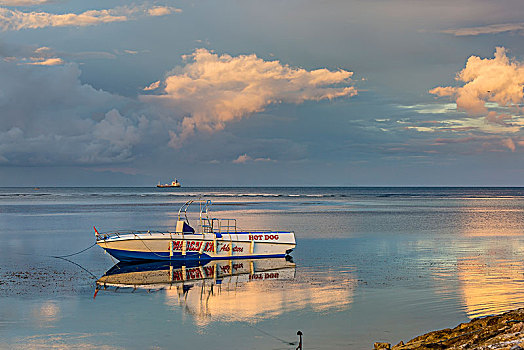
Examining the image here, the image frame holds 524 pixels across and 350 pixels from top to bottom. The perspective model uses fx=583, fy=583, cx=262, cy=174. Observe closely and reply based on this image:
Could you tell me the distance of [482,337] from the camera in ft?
42.5

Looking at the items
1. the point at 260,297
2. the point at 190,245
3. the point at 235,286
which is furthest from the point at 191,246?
the point at 260,297

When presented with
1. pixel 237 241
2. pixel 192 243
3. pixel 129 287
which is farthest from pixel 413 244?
pixel 129 287

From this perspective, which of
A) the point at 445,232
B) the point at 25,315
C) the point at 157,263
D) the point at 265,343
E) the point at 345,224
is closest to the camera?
the point at 265,343

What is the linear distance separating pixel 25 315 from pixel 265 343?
851 cm

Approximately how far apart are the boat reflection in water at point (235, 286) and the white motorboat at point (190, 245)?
0.62 metres

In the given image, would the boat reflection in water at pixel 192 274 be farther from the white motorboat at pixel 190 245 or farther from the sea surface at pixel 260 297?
the white motorboat at pixel 190 245

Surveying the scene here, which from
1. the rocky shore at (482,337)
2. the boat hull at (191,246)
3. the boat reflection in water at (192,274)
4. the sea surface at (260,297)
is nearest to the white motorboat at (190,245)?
the boat hull at (191,246)

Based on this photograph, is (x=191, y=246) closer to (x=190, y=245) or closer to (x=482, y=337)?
(x=190, y=245)

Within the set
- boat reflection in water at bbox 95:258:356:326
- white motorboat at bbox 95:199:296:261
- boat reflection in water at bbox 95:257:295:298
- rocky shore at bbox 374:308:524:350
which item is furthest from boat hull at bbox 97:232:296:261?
rocky shore at bbox 374:308:524:350

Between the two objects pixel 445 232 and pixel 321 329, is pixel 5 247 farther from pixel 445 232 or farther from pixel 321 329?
pixel 445 232

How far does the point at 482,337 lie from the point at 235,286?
13565 mm

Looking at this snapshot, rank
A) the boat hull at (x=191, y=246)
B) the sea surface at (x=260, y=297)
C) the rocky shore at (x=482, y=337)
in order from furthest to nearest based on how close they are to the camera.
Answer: the boat hull at (x=191, y=246), the sea surface at (x=260, y=297), the rocky shore at (x=482, y=337)

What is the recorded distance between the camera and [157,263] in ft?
105

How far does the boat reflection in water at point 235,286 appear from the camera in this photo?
2027 centimetres
